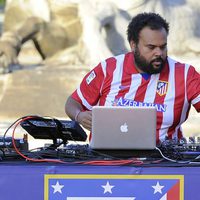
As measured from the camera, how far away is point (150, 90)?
5.82m

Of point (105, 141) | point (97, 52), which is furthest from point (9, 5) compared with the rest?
point (105, 141)

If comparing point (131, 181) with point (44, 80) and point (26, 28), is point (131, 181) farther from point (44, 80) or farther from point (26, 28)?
point (26, 28)

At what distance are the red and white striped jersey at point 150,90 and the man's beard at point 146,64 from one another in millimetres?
64

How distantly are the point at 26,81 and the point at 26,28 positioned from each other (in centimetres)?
208

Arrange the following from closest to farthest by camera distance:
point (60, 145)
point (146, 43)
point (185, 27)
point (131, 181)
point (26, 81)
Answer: point (131, 181)
point (60, 145)
point (146, 43)
point (26, 81)
point (185, 27)

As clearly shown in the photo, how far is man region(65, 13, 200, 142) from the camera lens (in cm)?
573

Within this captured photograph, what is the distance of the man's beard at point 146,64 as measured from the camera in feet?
18.9

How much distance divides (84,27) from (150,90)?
9617 mm

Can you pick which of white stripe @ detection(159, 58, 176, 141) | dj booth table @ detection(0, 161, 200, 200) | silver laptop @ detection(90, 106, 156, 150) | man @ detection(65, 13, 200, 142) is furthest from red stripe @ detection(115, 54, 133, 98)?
dj booth table @ detection(0, 161, 200, 200)

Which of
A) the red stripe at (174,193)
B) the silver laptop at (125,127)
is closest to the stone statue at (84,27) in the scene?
the silver laptop at (125,127)

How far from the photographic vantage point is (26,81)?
14.1m

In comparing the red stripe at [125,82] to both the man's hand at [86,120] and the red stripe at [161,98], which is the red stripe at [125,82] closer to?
the red stripe at [161,98]

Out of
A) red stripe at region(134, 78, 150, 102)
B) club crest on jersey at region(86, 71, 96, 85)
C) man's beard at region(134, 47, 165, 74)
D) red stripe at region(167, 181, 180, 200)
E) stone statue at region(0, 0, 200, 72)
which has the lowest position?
red stripe at region(167, 181, 180, 200)

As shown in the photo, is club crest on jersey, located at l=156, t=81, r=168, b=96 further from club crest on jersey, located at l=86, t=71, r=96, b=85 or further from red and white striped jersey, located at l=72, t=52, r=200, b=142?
club crest on jersey, located at l=86, t=71, r=96, b=85
